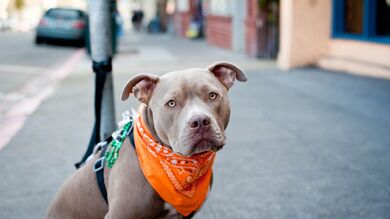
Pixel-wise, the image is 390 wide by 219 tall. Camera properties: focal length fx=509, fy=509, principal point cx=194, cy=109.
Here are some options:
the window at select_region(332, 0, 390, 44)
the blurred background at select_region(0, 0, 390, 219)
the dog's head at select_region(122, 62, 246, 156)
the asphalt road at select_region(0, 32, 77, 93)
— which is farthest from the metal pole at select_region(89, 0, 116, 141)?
the window at select_region(332, 0, 390, 44)

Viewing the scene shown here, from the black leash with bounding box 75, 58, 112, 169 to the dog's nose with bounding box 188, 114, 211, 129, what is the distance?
146 centimetres

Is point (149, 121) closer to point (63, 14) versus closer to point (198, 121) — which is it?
point (198, 121)

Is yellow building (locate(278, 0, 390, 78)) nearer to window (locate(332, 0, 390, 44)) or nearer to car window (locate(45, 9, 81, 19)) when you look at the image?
window (locate(332, 0, 390, 44))

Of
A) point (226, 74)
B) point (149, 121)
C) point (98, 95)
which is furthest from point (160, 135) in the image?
point (98, 95)

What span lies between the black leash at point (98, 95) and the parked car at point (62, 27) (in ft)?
56.5

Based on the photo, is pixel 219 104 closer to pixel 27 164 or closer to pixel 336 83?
pixel 27 164

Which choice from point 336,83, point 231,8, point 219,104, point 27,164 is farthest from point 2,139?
point 231,8

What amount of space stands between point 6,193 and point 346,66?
8255 mm

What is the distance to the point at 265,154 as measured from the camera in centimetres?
547

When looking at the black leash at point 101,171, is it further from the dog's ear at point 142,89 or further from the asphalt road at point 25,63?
the asphalt road at point 25,63

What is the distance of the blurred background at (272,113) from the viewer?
14.3 ft

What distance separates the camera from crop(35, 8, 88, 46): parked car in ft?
69.4

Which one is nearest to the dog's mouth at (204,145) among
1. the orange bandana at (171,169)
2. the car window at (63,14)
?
the orange bandana at (171,169)

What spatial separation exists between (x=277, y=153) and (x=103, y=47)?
2.28 m
